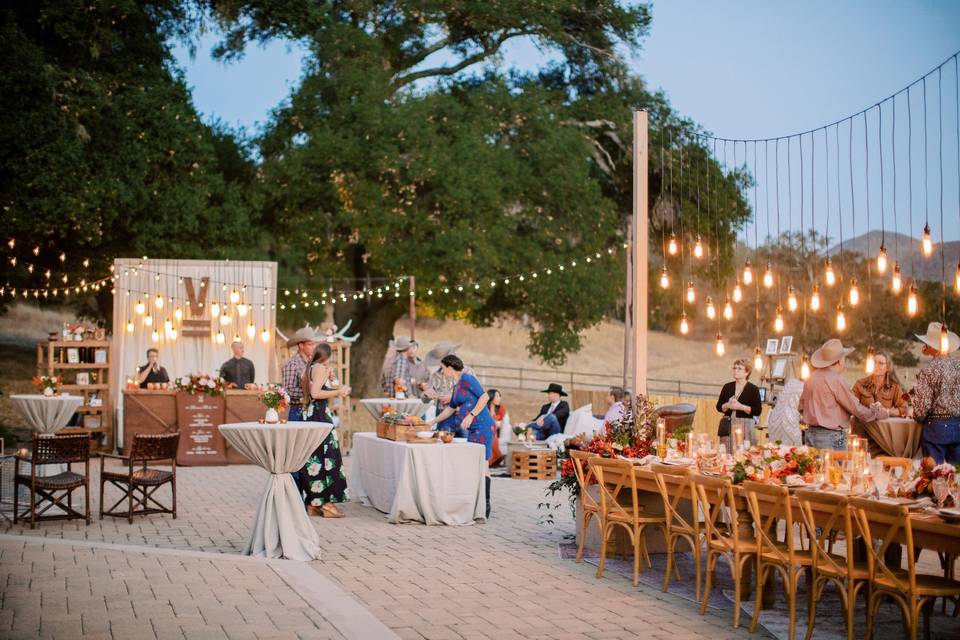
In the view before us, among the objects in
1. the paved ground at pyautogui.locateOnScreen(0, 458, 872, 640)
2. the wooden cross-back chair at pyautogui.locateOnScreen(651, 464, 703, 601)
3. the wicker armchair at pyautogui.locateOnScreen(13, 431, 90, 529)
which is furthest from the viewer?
the wicker armchair at pyautogui.locateOnScreen(13, 431, 90, 529)

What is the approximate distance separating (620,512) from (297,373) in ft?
14.9

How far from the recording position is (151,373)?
17.7 metres

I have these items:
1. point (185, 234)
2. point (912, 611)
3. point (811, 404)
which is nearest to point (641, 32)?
point (185, 234)

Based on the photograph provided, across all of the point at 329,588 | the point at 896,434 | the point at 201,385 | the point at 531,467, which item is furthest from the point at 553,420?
the point at 329,588

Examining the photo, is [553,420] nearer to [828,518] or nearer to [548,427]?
[548,427]

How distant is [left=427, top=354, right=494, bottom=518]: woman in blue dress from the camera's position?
11.4 metres

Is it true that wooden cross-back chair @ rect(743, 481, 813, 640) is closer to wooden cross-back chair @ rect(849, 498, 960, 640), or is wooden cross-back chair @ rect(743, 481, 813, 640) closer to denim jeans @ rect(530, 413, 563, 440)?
wooden cross-back chair @ rect(849, 498, 960, 640)

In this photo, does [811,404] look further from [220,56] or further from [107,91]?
[220,56]

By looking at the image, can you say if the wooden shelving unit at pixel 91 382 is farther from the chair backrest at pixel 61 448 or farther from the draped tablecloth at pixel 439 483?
the draped tablecloth at pixel 439 483

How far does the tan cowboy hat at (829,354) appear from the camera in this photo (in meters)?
10.6

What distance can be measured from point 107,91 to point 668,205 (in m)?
16.0

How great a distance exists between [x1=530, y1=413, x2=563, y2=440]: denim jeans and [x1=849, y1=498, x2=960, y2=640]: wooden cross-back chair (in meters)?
11.0

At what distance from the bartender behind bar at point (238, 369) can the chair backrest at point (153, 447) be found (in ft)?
21.5

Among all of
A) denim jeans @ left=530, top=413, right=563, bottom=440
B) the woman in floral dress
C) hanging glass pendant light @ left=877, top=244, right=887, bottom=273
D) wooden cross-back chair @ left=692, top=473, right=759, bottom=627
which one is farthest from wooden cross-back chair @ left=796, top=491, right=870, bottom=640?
denim jeans @ left=530, top=413, right=563, bottom=440
